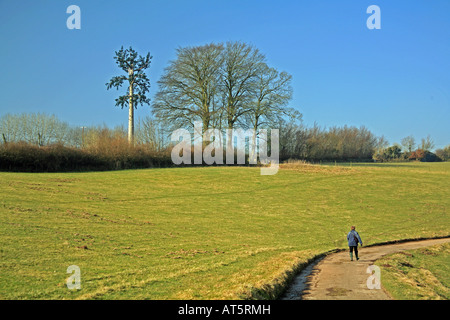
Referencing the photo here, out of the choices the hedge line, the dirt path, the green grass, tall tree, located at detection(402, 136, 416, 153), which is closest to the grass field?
the dirt path

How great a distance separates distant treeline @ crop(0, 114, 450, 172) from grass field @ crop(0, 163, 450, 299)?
21.6 feet

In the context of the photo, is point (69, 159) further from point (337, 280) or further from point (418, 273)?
point (418, 273)

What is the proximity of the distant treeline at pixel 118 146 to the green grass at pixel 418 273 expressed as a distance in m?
37.5

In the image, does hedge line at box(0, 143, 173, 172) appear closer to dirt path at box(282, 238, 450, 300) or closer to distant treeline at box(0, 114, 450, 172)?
distant treeline at box(0, 114, 450, 172)

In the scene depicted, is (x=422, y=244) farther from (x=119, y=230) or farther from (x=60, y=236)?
(x=60, y=236)

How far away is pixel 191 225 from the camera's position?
2420 centimetres

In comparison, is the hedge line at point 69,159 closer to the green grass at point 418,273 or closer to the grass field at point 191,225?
the grass field at point 191,225

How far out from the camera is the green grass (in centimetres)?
1360

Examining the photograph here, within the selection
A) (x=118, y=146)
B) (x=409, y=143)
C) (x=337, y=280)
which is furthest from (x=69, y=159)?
(x=409, y=143)

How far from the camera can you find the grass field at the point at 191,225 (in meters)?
12.3

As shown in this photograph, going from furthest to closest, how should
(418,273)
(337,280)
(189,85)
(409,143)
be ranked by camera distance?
(409,143)
(189,85)
(418,273)
(337,280)

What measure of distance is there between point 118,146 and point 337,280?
1625 inches

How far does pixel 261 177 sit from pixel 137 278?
34.7 m
